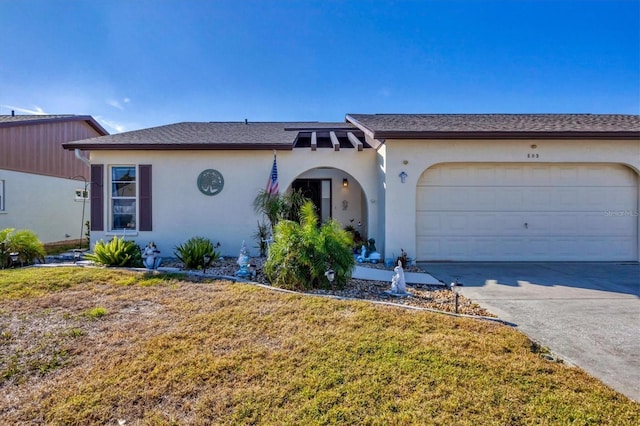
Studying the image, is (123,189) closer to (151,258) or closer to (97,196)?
(97,196)

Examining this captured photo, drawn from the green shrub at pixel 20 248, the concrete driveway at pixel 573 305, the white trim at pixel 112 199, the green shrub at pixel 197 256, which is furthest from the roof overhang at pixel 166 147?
the concrete driveway at pixel 573 305

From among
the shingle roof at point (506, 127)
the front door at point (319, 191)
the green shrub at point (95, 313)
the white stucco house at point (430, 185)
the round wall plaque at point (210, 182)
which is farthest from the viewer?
the front door at point (319, 191)

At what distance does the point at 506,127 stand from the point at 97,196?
12116 millimetres

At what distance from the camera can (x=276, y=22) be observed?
1113 cm

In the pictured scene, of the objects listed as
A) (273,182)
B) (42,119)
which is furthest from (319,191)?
(42,119)

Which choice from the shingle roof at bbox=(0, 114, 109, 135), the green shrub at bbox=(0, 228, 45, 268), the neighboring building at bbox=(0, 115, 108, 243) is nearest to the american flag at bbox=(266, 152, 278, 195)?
the green shrub at bbox=(0, 228, 45, 268)

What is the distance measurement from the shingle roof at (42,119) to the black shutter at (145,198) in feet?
22.5

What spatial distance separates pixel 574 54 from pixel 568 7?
8.54 ft

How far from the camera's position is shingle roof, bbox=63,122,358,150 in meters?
8.88

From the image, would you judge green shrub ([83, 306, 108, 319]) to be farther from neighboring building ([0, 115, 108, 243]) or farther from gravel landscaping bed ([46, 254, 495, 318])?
neighboring building ([0, 115, 108, 243])

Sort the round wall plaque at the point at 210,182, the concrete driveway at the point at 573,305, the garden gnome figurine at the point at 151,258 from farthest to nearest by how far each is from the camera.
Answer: the round wall plaque at the point at 210,182, the garden gnome figurine at the point at 151,258, the concrete driveway at the point at 573,305

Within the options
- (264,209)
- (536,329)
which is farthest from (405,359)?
(264,209)

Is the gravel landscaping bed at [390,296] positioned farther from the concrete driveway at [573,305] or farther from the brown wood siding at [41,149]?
the brown wood siding at [41,149]

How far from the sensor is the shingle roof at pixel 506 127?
27.0 ft
